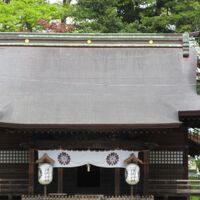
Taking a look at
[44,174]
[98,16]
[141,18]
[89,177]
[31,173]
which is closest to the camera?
[44,174]

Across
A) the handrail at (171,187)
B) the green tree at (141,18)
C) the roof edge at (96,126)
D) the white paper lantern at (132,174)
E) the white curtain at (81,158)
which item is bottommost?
the handrail at (171,187)

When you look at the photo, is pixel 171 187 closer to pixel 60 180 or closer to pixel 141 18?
pixel 60 180

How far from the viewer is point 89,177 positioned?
19.6 meters

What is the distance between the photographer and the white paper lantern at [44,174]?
17.2 metres

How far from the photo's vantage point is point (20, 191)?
1811 centimetres

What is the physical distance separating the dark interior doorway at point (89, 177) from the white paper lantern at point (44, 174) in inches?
89.3

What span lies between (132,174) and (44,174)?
276 cm

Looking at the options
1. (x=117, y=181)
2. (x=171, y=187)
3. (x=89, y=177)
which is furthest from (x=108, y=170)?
(x=171, y=187)

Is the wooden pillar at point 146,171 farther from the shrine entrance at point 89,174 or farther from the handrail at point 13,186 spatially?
the handrail at point 13,186

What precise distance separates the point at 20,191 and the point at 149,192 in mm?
4247

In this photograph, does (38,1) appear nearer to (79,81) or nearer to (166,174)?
(79,81)

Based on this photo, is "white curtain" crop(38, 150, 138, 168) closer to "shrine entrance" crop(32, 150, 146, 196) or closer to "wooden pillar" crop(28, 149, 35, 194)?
"shrine entrance" crop(32, 150, 146, 196)

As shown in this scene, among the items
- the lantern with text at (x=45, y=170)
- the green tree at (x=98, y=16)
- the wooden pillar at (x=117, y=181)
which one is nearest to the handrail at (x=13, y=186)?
the lantern with text at (x=45, y=170)

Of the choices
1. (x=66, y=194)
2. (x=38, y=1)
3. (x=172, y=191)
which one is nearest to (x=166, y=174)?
(x=172, y=191)
